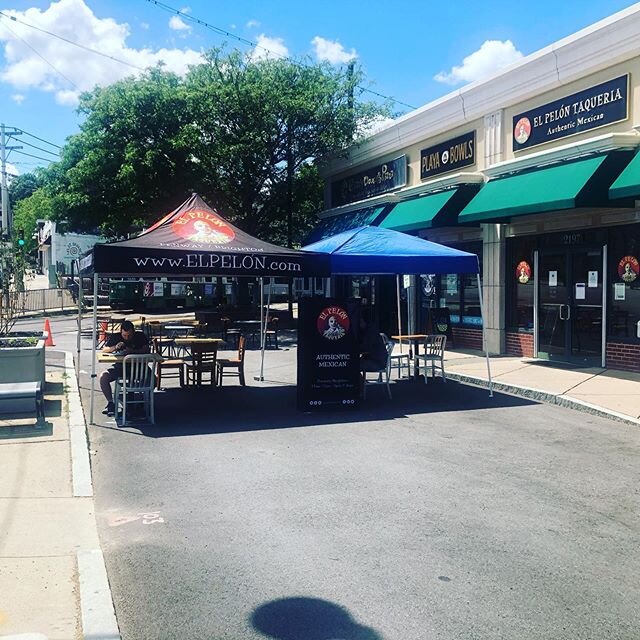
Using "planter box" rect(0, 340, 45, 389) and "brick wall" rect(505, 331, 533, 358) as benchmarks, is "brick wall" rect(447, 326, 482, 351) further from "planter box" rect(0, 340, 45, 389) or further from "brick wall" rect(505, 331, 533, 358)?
"planter box" rect(0, 340, 45, 389)

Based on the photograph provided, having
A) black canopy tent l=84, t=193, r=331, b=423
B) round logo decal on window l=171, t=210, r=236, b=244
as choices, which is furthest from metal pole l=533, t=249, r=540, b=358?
round logo decal on window l=171, t=210, r=236, b=244

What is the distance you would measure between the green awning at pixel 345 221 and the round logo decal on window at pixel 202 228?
9674 mm

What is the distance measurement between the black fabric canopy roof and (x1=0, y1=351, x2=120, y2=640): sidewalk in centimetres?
226

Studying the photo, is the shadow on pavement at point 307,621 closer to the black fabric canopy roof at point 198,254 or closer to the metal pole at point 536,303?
the black fabric canopy roof at point 198,254

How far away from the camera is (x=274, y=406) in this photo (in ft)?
34.4

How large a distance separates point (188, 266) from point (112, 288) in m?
30.5

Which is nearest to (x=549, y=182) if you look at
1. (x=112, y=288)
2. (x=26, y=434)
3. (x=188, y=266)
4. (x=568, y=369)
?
(x=568, y=369)

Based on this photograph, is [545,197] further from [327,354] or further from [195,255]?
[195,255]

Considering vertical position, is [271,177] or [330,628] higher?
[271,177]

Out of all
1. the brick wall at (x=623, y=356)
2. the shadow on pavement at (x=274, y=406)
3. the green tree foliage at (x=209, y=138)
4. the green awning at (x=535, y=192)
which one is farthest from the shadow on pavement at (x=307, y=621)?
the green tree foliage at (x=209, y=138)

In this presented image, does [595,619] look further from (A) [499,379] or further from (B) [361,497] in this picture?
(A) [499,379]

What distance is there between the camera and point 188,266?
9547 millimetres

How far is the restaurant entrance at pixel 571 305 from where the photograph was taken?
13648 mm

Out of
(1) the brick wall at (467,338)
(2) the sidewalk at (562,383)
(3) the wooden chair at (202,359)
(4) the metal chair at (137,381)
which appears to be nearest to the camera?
(4) the metal chair at (137,381)
